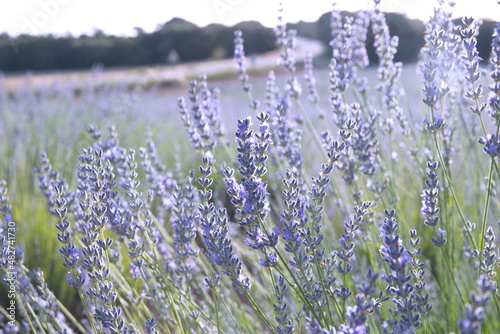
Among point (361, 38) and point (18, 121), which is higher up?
point (361, 38)

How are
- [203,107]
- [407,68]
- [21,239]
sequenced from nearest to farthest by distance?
[203,107], [21,239], [407,68]

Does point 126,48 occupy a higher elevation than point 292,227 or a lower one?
higher

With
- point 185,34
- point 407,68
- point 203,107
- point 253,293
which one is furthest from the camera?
point 185,34

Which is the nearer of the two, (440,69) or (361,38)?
(440,69)

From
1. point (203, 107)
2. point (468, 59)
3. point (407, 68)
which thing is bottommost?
point (407, 68)

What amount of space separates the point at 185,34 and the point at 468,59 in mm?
22634

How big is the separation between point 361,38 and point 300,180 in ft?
2.89

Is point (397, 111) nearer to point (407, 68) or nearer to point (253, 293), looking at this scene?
point (253, 293)

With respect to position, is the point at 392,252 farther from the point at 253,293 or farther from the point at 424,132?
the point at 253,293

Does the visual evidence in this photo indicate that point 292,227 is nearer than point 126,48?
Yes

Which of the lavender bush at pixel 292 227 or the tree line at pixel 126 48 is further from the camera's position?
the tree line at pixel 126 48

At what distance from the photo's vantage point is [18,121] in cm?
505

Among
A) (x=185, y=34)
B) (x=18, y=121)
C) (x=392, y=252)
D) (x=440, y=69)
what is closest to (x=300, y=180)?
(x=440, y=69)

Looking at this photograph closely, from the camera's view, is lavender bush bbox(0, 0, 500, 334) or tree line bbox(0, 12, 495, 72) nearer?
lavender bush bbox(0, 0, 500, 334)
